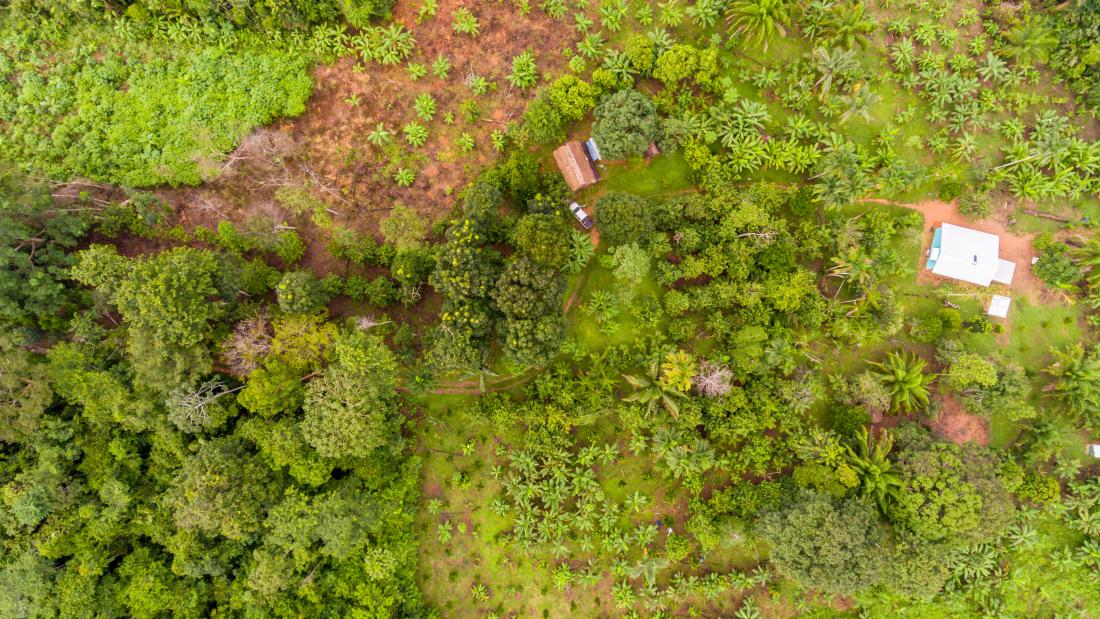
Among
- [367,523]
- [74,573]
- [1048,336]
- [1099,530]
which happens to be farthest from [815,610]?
[74,573]

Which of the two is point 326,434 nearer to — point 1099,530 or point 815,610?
point 815,610

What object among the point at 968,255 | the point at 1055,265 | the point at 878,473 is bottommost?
the point at 878,473

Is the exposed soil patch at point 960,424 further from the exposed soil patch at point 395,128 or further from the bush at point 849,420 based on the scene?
the exposed soil patch at point 395,128

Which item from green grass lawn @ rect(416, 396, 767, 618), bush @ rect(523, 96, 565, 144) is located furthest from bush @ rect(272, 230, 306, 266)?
bush @ rect(523, 96, 565, 144)

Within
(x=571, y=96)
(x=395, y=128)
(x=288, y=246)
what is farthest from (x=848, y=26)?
(x=288, y=246)

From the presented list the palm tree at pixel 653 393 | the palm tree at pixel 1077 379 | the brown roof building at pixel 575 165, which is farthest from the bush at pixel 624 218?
the palm tree at pixel 1077 379

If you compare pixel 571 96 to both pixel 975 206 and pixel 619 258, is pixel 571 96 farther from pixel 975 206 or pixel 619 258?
pixel 975 206
